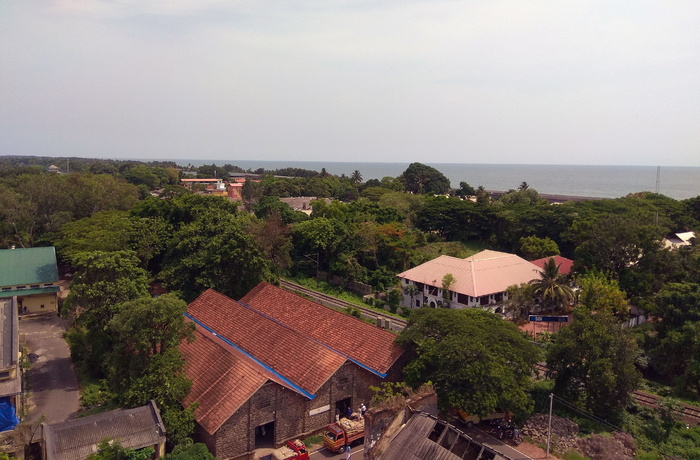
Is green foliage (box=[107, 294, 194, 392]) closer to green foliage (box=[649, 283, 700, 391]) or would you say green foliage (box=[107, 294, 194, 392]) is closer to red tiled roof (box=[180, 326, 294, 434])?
red tiled roof (box=[180, 326, 294, 434])

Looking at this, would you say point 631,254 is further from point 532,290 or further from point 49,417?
point 49,417

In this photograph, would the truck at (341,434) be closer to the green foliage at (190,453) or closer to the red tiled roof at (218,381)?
the red tiled roof at (218,381)

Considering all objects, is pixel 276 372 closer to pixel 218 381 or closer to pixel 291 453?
pixel 218 381

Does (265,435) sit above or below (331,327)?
below

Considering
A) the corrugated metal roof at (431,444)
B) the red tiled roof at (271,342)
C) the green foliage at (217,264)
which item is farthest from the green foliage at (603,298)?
the green foliage at (217,264)

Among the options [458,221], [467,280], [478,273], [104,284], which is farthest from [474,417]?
[458,221]

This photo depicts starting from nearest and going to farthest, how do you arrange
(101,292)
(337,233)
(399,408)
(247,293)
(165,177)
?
1. (399,408)
2. (101,292)
3. (247,293)
4. (337,233)
5. (165,177)

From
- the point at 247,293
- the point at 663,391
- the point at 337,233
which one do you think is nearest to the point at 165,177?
the point at 337,233
